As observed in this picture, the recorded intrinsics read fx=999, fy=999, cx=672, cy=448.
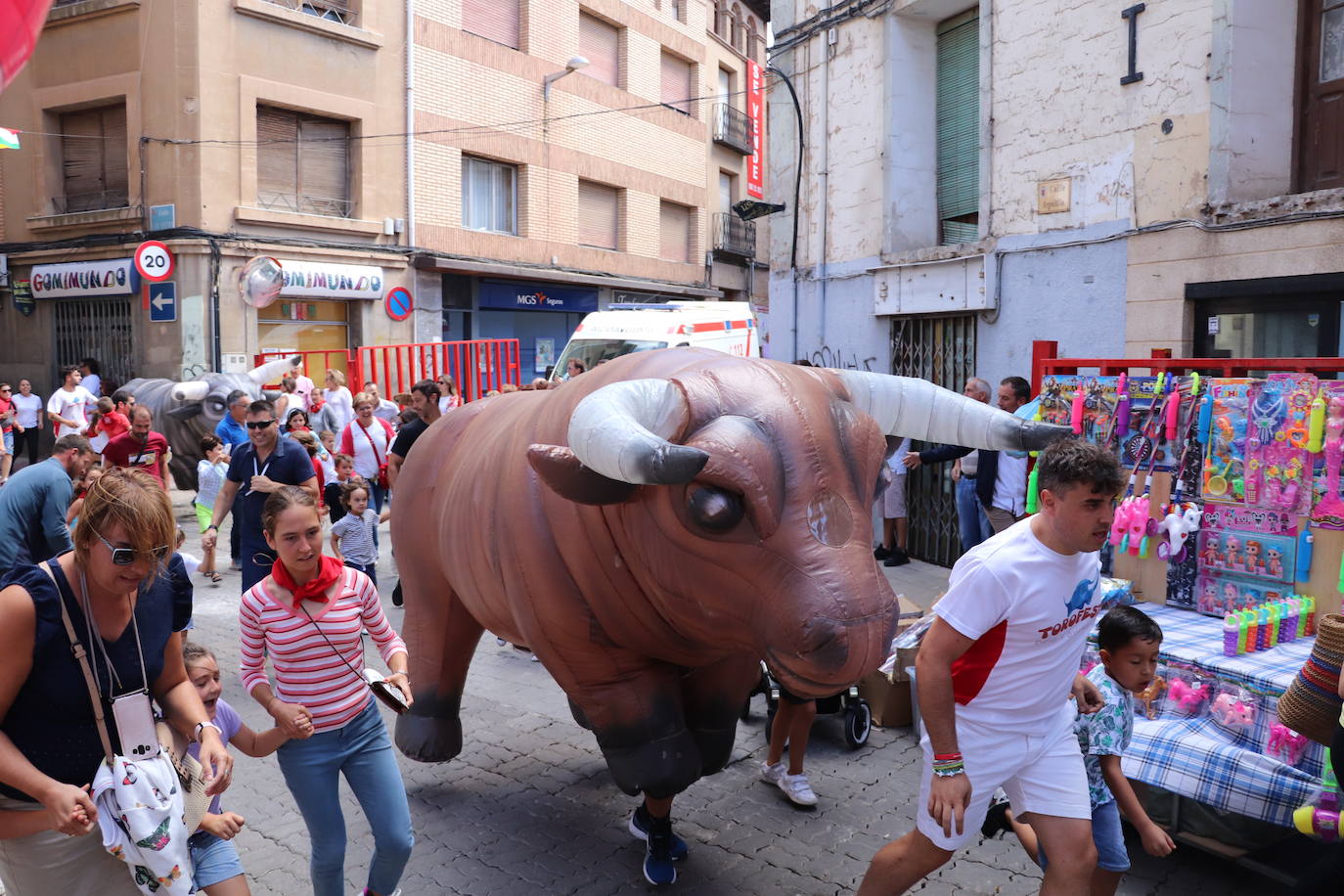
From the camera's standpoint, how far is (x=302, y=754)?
9.95 ft

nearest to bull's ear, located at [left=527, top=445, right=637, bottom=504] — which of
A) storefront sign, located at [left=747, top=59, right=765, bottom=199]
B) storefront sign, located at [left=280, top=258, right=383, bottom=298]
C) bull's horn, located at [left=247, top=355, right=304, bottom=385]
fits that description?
bull's horn, located at [left=247, top=355, right=304, bottom=385]

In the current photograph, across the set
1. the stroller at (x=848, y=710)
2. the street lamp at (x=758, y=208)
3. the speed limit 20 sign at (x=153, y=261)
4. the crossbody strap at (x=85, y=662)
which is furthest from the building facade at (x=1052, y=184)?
the speed limit 20 sign at (x=153, y=261)

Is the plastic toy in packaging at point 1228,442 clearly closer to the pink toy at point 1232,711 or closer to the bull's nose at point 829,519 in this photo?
the pink toy at point 1232,711

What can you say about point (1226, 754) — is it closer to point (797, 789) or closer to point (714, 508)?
point (797, 789)

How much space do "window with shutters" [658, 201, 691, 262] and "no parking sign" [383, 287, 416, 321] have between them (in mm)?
7943

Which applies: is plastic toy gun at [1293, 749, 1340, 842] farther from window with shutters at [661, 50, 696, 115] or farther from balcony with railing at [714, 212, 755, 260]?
balcony with railing at [714, 212, 755, 260]

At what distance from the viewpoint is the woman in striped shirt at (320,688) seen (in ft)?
9.96

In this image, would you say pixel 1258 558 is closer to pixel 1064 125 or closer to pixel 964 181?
pixel 1064 125

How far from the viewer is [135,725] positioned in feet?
7.85

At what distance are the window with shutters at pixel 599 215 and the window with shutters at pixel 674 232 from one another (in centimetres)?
167

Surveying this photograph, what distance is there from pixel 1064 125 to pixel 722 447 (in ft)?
20.5

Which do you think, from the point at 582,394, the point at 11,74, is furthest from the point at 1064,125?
the point at 11,74

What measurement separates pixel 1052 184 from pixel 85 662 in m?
7.41

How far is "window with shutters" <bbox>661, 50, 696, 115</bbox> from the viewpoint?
23594 millimetres
